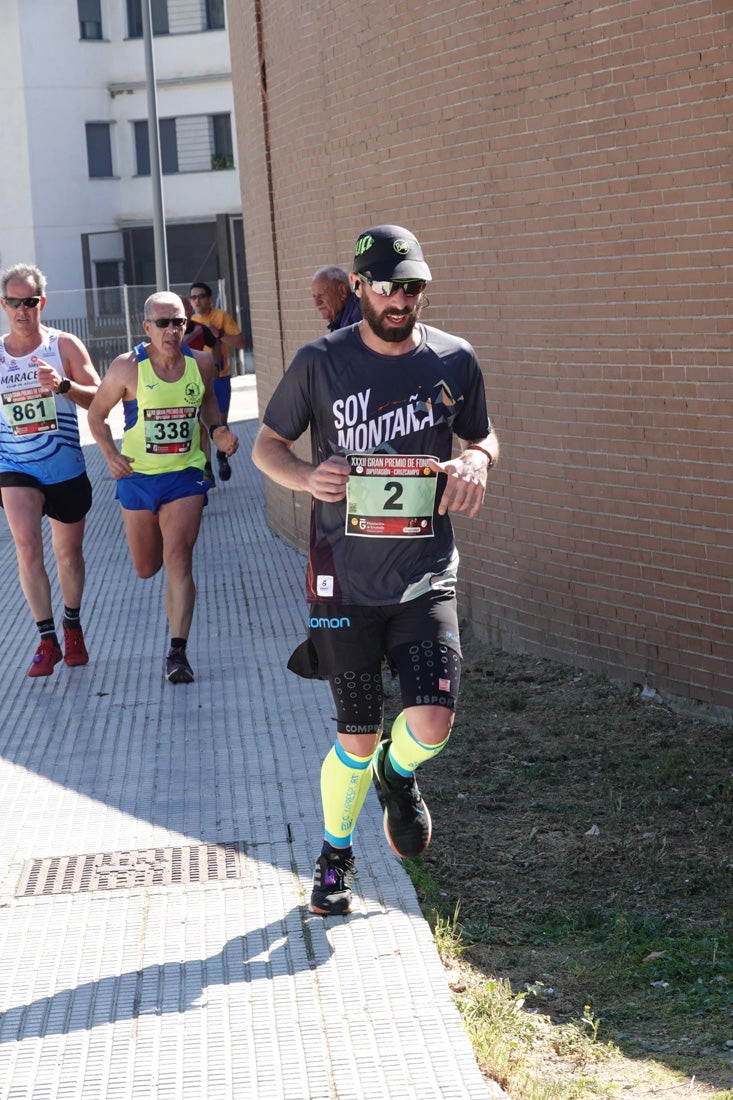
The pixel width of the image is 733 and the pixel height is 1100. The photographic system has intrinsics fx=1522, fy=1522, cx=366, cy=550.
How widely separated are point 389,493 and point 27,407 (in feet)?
13.5

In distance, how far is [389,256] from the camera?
4508 millimetres

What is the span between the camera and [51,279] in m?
41.9

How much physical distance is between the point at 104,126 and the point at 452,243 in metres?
37.6

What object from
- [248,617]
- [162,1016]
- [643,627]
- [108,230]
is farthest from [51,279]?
[162,1016]

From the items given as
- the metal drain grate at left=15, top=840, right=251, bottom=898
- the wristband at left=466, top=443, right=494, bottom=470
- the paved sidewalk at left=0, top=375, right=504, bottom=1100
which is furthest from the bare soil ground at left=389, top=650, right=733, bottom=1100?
the wristband at left=466, top=443, right=494, bottom=470

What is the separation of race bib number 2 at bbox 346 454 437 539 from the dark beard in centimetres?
36

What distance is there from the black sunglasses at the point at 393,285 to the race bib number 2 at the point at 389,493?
0.48m

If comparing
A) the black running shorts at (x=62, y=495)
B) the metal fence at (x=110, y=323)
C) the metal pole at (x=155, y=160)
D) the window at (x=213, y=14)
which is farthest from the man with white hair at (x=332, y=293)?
the window at (x=213, y=14)

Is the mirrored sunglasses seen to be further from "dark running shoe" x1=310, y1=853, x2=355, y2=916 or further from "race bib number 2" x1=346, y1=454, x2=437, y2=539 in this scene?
"dark running shoe" x1=310, y1=853, x2=355, y2=916

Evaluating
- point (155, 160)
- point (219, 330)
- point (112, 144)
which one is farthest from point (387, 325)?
point (112, 144)

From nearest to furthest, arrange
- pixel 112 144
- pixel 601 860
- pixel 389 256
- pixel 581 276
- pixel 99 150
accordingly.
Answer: pixel 389 256, pixel 601 860, pixel 581 276, pixel 99 150, pixel 112 144

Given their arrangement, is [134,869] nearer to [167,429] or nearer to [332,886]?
[332,886]

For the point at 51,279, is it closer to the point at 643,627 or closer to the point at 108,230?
the point at 108,230

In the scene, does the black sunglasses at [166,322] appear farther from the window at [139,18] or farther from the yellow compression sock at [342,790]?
the window at [139,18]
